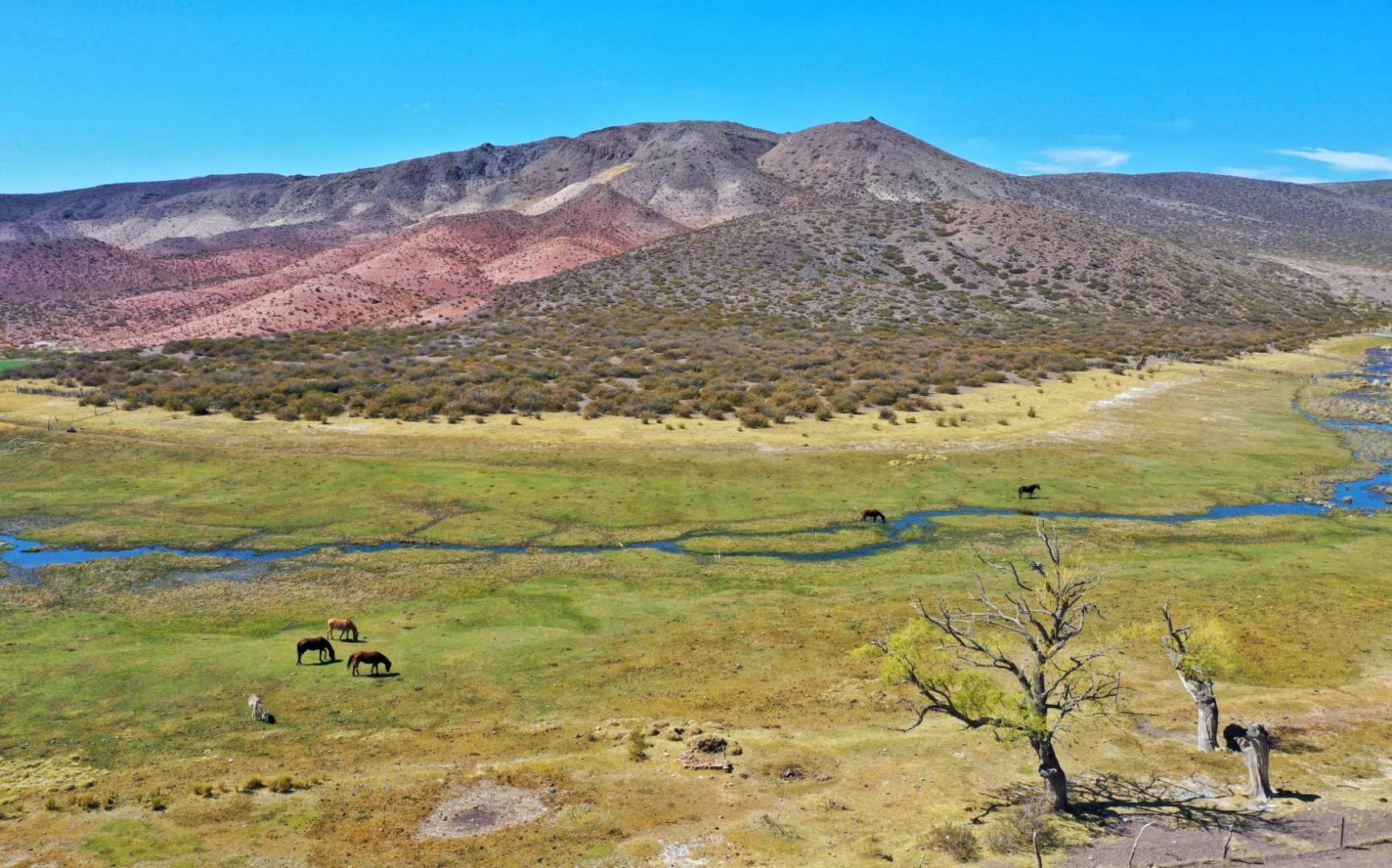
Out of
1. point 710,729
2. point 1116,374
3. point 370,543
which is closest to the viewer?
point 710,729

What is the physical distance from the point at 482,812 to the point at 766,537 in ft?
66.5

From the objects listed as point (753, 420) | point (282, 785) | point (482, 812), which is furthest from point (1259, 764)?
point (753, 420)

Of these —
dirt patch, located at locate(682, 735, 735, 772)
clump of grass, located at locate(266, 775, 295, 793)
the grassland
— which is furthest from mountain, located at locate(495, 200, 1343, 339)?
clump of grass, located at locate(266, 775, 295, 793)

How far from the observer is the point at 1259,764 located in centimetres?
1619

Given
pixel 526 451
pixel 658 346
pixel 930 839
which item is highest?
pixel 658 346

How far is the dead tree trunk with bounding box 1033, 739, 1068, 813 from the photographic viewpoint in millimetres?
15898

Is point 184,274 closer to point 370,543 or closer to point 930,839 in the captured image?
point 370,543

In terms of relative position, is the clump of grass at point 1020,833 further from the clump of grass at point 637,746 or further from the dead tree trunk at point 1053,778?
the clump of grass at point 637,746

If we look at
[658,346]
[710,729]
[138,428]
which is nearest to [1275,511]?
[710,729]

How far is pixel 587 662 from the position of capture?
23.5 m

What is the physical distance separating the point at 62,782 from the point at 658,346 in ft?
219

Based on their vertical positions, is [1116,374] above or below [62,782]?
above

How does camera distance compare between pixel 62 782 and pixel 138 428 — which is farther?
pixel 138 428

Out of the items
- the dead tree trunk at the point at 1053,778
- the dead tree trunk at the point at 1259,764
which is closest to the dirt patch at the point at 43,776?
the dead tree trunk at the point at 1053,778
